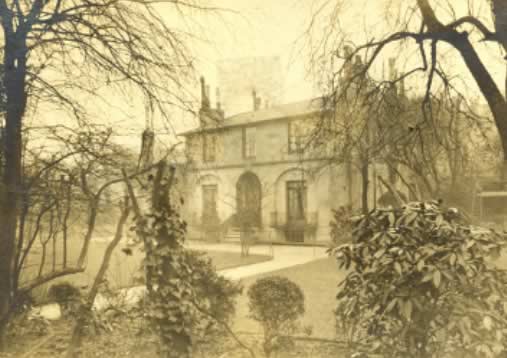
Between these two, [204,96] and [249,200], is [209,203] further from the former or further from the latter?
[204,96]

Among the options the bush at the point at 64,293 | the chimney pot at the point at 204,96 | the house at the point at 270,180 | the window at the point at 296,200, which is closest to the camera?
the chimney pot at the point at 204,96

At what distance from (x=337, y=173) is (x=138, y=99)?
214 centimetres

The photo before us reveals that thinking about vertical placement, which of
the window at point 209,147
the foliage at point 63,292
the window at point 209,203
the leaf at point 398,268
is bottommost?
the foliage at point 63,292

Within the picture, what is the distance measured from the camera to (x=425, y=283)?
2346mm

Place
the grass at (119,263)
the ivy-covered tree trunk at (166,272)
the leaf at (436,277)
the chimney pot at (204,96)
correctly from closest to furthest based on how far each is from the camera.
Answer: the leaf at (436,277)
the ivy-covered tree trunk at (166,272)
the chimney pot at (204,96)
the grass at (119,263)

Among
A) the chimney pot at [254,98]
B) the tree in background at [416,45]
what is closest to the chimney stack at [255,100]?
the chimney pot at [254,98]

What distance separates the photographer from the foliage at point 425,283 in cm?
225

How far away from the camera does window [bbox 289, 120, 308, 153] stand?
4543mm

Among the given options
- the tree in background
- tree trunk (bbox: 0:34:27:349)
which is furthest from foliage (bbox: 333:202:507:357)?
tree trunk (bbox: 0:34:27:349)

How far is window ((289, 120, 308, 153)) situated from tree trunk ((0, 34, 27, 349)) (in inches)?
102

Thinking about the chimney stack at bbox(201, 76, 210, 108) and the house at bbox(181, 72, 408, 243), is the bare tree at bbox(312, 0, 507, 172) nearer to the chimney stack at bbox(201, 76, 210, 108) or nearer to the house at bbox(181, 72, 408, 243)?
the house at bbox(181, 72, 408, 243)

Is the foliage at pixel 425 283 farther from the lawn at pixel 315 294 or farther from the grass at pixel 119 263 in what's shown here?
the lawn at pixel 315 294

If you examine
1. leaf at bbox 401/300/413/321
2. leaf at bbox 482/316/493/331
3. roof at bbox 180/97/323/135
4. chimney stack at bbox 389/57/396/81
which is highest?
chimney stack at bbox 389/57/396/81

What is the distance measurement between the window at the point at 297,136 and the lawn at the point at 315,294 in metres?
1.33
